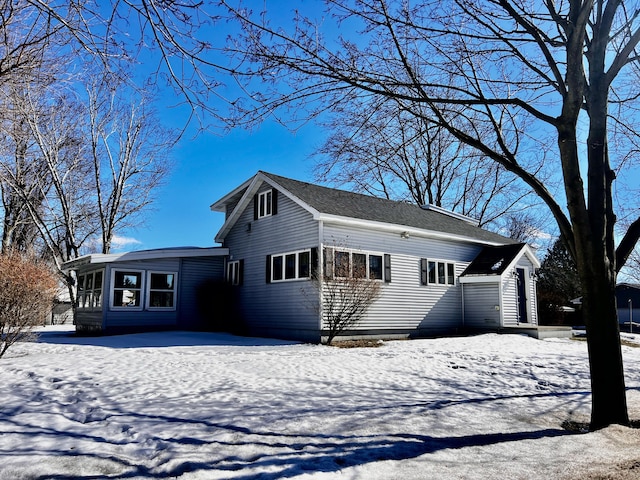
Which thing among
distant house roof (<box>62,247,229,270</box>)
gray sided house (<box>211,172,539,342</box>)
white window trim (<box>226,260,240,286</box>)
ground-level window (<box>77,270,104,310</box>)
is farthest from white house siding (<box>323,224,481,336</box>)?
ground-level window (<box>77,270,104,310</box>)

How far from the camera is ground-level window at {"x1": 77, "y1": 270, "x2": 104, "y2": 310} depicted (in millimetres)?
16672

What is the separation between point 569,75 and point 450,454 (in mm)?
4510

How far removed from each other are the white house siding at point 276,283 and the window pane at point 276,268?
225 mm

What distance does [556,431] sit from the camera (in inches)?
210

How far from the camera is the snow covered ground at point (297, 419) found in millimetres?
3914

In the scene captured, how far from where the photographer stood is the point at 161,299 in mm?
16781

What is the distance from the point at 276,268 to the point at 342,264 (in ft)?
8.85

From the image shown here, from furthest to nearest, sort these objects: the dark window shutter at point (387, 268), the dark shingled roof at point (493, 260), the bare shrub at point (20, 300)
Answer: the dark shingled roof at point (493, 260)
the dark window shutter at point (387, 268)
the bare shrub at point (20, 300)

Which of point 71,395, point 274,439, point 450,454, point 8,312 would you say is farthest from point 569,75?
point 8,312

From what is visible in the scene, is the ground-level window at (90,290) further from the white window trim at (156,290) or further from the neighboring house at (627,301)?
the neighboring house at (627,301)

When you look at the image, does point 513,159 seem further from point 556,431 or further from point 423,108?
point 556,431

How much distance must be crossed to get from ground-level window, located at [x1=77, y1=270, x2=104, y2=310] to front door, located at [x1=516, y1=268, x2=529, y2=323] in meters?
15.8

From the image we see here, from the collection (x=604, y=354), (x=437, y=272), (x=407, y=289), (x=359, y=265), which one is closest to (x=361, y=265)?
(x=359, y=265)

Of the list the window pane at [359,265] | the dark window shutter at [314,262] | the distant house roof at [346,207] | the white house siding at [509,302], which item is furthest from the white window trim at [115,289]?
the white house siding at [509,302]
